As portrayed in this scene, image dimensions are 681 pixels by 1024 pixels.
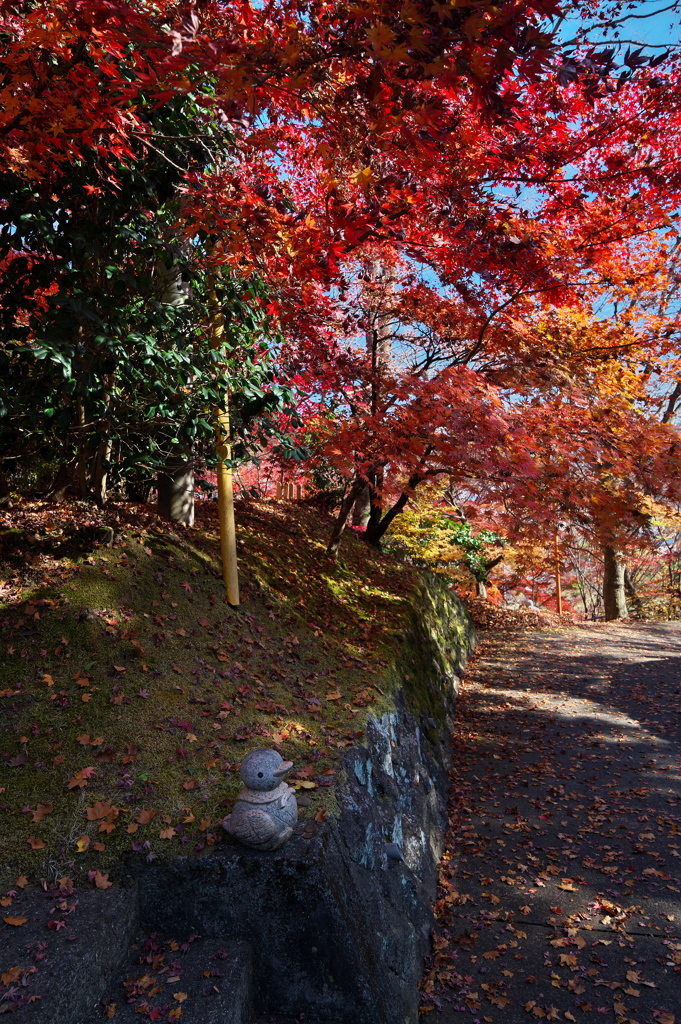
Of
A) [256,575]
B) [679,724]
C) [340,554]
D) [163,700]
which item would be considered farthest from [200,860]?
[679,724]

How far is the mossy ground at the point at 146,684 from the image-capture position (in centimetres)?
389

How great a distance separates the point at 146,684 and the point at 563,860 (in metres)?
4.19

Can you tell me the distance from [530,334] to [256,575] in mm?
4795

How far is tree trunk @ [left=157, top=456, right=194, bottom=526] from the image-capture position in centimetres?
691

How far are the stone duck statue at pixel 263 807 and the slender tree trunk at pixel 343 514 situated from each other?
5.11m

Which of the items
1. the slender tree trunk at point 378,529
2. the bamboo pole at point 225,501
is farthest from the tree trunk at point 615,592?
the bamboo pole at point 225,501

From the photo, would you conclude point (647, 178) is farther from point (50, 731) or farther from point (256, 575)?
point (50, 731)

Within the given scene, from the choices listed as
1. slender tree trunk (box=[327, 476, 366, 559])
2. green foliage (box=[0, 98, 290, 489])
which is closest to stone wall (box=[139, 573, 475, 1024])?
green foliage (box=[0, 98, 290, 489])

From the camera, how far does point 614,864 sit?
18.3 feet

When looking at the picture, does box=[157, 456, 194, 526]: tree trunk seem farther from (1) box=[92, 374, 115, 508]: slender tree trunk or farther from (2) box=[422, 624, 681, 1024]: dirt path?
(2) box=[422, 624, 681, 1024]: dirt path

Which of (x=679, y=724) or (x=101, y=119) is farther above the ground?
(x=101, y=119)

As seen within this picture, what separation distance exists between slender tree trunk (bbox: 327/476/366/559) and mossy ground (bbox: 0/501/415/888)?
1.62 meters

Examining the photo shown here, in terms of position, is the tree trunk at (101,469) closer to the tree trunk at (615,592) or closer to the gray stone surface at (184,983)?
the gray stone surface at (184,983)

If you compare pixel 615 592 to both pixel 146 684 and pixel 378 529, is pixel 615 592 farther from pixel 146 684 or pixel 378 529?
pixel 146 684
